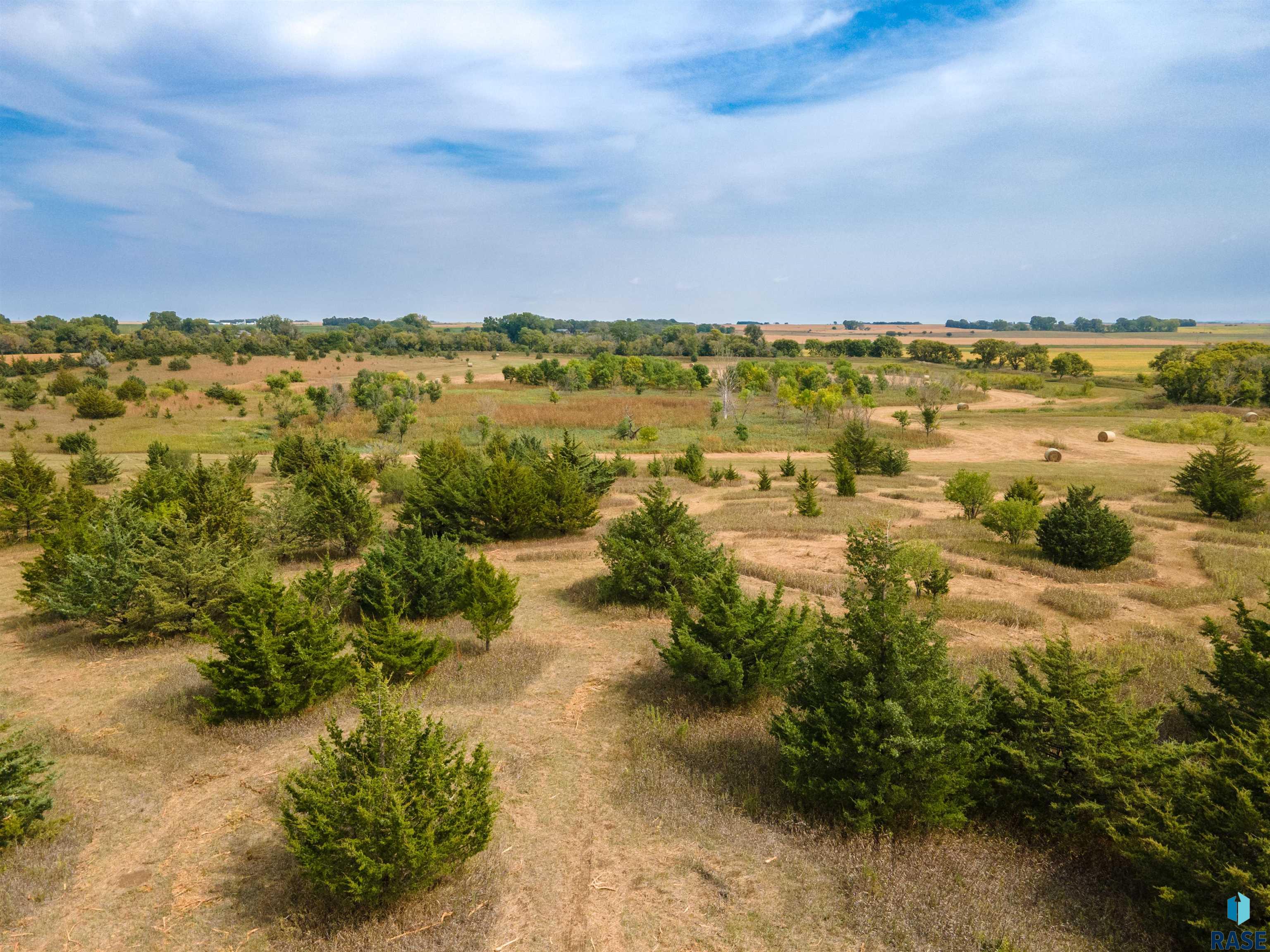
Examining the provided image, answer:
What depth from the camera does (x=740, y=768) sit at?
6.28m

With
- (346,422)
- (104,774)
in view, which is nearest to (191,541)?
(104,774)

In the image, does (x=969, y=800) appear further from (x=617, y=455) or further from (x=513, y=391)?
(x=513, y=391)

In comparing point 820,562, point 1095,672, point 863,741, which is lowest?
point 820,562

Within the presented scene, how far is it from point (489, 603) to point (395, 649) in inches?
68.8

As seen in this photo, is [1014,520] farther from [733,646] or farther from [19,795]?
[19,795]

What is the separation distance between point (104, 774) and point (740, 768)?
252 inches

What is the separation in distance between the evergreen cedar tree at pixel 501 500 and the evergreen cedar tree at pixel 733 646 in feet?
25.9

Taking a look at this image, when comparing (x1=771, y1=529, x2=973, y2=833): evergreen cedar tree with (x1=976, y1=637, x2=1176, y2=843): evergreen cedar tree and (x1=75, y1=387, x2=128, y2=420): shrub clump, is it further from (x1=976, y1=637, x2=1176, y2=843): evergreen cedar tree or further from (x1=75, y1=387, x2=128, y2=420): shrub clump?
(x1=75, y1=387, x2=128, y2=420): shrub clump

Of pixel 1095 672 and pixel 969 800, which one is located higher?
pixel 1095 672

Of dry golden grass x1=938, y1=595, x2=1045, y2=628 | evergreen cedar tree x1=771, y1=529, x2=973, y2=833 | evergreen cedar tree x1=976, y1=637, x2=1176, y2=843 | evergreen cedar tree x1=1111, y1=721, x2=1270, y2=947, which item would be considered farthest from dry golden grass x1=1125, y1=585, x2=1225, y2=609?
evergreen cedar tree x1=771, y1=529, x2=973, y2=833

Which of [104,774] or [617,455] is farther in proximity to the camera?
[617,455]

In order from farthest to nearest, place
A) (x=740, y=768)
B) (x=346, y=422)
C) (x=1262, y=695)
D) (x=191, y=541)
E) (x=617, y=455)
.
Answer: (x=346, y=422) → (x=617, y=455) → (x=191, y=541) → (x=740, y=768) → (x=1262, y=695)

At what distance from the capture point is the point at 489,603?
9.39 metres

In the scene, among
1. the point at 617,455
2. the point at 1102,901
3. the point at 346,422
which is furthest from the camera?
the point at 346,422
